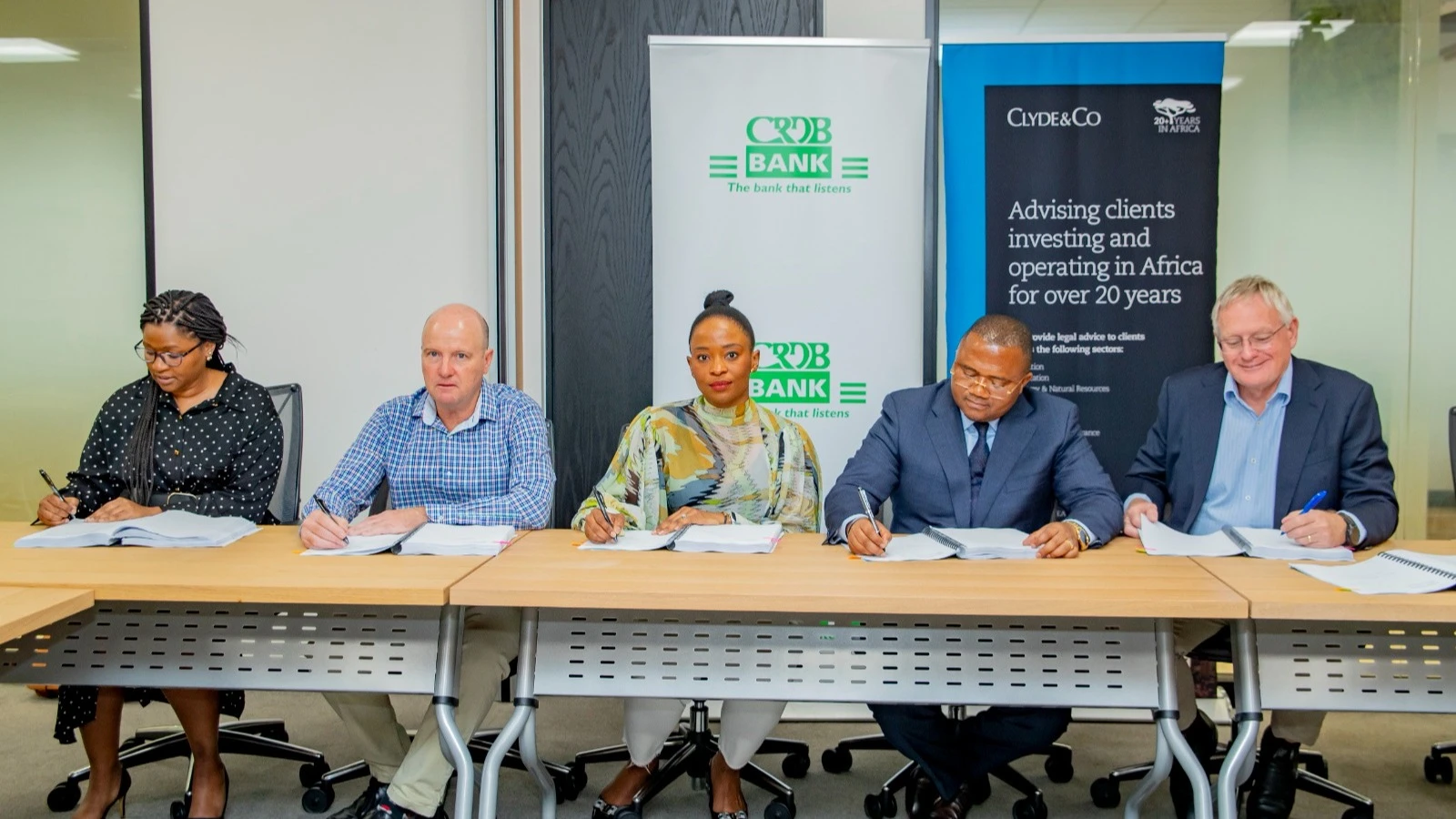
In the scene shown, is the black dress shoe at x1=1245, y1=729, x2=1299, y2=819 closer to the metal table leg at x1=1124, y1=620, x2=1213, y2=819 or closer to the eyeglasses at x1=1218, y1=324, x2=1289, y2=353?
the metal table leg at x1=1124, y1=620, x2=1213, y2=819

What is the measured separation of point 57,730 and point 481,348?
1.36 metres

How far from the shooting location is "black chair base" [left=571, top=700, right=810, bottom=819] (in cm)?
292

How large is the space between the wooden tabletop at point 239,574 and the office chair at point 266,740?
0.60 m

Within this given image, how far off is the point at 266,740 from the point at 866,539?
1835mm

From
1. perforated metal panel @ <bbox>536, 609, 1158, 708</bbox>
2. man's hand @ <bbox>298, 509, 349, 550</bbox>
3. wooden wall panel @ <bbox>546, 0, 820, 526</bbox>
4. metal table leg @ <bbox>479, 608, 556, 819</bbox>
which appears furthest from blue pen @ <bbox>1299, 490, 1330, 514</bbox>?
wooden wall panel @ <bbox>546, 0, 820, 526</bbox>

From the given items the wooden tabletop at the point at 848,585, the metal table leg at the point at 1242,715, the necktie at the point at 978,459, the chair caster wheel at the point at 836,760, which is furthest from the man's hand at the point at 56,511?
the metal table leg at the point at 1242,715

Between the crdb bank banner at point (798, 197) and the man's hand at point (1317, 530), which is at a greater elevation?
the crdb bank banner at point (798, 197)

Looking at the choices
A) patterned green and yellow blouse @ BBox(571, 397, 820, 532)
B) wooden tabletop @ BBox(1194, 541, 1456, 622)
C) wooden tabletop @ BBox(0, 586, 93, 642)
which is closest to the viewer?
wooden tabletop @ BBox(0, 586, 93, 642)

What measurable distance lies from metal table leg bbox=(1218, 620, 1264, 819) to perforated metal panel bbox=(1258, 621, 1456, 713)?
0.07 ft

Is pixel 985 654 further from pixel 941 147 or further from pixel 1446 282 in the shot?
pixel 1446 282

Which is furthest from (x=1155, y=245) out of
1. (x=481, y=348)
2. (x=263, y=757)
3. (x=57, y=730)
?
(x=57, y=730)

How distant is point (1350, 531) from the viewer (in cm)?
263

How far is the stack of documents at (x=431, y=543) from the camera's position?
253 cm

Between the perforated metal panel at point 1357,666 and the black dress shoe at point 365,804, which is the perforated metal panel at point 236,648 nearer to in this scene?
the black dress shoe at point 365,804
